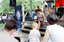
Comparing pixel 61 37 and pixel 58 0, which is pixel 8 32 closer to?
pixel 61 37

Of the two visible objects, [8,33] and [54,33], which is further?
[54,33]

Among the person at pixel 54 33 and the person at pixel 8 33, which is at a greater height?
the person at pixel 8 33

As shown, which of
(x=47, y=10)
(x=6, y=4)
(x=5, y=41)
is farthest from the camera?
(x=6, y=4)

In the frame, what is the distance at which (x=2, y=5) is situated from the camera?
51.8m

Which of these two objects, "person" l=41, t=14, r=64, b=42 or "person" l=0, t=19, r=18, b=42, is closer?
"person" l=0, t=19, r=18, b=42

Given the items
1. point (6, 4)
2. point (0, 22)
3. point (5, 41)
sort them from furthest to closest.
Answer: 1. point (6, 4)
2. point (0, 22)
3. point (5, 41)

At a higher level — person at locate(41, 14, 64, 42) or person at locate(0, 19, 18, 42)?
person at locate(0, 19, 18, 42)

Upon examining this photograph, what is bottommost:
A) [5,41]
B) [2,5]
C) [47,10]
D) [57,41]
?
[2,5]

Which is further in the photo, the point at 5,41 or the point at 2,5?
the point at 2,5

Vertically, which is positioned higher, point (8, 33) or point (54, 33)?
point (8, 33)

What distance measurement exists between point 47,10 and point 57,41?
9145 mm

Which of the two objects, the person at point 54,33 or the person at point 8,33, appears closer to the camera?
the person at point 8,33

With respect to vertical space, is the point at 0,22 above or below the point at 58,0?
below

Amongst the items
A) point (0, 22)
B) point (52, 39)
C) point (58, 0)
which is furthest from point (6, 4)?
point (52, 39)
